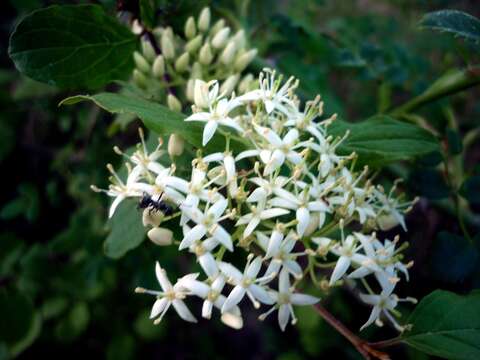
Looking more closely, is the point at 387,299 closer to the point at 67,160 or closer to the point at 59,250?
the point at 59,250

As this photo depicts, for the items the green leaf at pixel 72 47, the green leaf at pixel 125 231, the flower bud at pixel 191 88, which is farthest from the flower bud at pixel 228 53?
the green leaf at pixel 125 231

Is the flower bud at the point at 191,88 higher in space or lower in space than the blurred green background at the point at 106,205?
higher

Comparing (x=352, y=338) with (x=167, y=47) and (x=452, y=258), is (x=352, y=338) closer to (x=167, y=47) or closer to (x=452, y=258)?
(x=452, y=258)

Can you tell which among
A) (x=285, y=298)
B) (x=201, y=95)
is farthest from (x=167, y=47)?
(x=285, y=298)

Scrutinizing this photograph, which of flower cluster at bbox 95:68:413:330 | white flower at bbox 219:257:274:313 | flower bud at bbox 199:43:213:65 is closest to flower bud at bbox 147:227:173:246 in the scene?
flower cluster at bbox 95:68:413:330

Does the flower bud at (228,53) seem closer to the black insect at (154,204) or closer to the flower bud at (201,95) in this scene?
the flower bud at (201,95)

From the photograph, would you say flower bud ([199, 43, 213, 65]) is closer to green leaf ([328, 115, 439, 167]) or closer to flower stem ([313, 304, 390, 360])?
green leaf ([328, 115, 439, 167])
